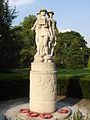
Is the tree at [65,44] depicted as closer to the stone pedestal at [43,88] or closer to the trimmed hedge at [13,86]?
the trimmed hedge at [13,86]

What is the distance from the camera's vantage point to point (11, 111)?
29.5ft

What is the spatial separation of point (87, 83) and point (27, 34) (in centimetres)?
3072

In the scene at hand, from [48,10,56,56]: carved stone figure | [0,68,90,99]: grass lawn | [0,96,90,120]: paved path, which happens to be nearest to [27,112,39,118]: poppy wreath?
[0,96,90,120]: paved path

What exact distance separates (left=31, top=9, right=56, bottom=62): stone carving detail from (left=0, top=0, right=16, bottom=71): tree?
7.83 meters

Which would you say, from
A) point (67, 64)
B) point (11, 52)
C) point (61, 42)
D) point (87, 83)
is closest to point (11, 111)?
point (87, 83)

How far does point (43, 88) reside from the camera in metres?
8.46

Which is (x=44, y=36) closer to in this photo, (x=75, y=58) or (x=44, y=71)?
(x=44, y=71)

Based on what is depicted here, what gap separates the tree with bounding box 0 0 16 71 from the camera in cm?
1652

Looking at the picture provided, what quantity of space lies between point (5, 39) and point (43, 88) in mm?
9402

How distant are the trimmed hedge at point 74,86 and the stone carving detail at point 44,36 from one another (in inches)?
169

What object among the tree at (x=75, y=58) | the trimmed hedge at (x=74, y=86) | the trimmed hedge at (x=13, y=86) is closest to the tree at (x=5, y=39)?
the trimmed hedge at (x=13, y=86)

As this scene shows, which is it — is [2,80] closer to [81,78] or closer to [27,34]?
[81,78]

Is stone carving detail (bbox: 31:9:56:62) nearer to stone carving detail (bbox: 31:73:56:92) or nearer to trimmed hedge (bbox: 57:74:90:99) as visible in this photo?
stone carving detail (bbox: 31:73:56:92)

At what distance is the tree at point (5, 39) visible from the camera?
1652cm
